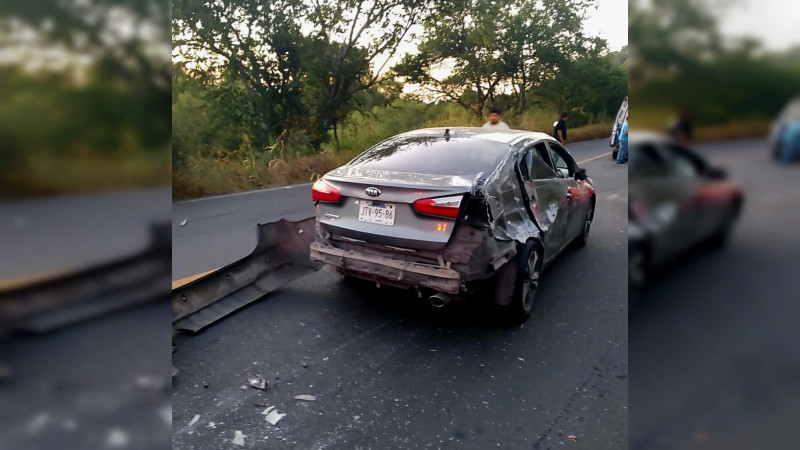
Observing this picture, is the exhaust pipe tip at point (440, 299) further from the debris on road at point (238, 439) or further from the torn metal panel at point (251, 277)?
the debris on road at point (238, 439)

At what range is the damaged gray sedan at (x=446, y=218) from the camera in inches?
147

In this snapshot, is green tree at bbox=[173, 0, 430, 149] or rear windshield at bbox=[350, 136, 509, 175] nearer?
rear windshield at bbox=[350, 136, 509, 175]

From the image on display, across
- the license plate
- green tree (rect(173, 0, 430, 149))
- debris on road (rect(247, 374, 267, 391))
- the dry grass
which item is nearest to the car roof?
the license plate

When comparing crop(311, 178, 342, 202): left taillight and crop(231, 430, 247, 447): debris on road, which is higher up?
crop(311, 178, 342, 202): left taillight

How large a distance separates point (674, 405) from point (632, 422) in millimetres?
130

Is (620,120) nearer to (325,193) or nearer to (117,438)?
(325,193)

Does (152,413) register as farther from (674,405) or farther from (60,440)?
(674,405)

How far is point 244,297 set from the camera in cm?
448

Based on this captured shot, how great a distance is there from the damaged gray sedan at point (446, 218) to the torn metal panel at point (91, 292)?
2.85 meters

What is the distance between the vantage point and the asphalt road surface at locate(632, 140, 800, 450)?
0.71m

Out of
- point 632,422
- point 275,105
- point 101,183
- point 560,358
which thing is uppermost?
point 275,105

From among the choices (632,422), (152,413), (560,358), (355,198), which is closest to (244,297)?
(355,198)

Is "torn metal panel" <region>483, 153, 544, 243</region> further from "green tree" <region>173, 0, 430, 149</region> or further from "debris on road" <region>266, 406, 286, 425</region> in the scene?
"green tree" <region>173, 0, 430, 149</region>

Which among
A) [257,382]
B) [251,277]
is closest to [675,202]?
[257,382]
